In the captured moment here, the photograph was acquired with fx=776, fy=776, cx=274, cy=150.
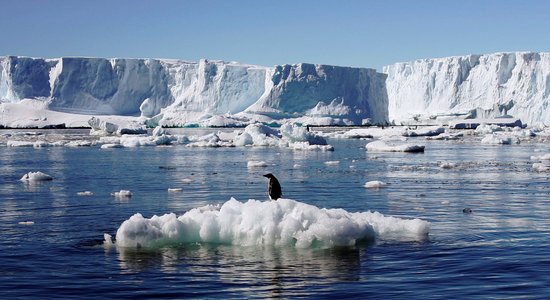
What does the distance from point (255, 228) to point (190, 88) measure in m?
111

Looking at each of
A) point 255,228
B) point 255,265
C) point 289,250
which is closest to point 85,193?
point 255,228

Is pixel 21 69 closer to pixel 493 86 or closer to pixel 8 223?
pixel 493 86

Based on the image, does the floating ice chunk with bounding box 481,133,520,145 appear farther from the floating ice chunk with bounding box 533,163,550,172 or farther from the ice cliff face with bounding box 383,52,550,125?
the ice cliff face with bounding box 383,52,550,125

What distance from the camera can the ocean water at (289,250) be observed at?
870 cm

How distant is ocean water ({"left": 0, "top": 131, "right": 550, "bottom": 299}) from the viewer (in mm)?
8695

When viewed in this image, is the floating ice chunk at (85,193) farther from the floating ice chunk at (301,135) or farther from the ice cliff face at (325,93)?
the ice cliff face at (325,93)

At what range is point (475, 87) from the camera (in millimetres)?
115562

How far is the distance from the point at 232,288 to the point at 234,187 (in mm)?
12807

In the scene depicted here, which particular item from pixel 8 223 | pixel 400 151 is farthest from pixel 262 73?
pixel 8 223

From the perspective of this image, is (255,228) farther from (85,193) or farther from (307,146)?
(307,146)

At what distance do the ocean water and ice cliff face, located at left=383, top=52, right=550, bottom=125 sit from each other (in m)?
80.3

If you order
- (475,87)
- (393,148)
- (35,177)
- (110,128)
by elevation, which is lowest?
(35,177)

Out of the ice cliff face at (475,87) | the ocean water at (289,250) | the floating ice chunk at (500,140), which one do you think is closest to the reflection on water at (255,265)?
the ocean water at (289,250)

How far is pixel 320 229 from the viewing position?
36.3 ft
